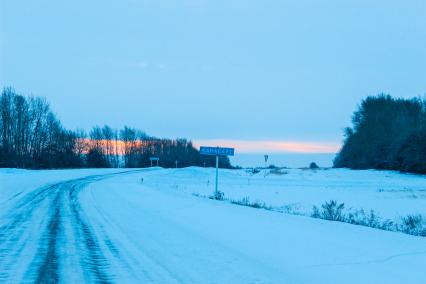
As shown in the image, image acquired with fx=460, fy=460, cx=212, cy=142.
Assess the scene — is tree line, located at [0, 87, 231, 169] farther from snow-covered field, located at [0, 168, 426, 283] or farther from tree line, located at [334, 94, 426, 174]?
snow-covered field, located at [0, 168, 426, 283]

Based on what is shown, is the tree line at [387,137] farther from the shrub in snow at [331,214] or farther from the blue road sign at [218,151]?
the shrub in snow at [331,214]

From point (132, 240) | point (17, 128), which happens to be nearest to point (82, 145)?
point (17, 128)

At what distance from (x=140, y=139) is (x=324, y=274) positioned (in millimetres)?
151494

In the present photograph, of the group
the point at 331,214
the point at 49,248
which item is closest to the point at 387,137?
the point at 331,214

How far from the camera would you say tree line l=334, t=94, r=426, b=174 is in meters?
60.6

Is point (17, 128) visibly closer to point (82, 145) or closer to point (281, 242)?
point (82, 145)

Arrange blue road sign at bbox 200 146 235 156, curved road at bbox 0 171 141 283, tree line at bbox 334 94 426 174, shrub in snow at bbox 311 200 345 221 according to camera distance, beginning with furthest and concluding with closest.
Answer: tree line at bbox 334 94 426 174, blue road sign at bbox 200 146 235 156, shrub in snow at bbox 311 200 345 221, curved road at bbox 0 171 141 283

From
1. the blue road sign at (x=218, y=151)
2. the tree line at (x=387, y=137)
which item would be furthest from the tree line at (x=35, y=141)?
the blue road sign at (x=218, y=151)

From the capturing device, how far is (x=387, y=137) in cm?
7550

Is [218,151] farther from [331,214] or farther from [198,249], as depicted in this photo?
[198,249]

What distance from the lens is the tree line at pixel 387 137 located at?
6056 cm

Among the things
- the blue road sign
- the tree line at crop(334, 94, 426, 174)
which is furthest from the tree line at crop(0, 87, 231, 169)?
the blue road sign

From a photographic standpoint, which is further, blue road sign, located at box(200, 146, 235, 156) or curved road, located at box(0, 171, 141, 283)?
blue road sign, located at box(200, 146, 235, 156)

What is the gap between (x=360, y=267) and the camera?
7.59m
